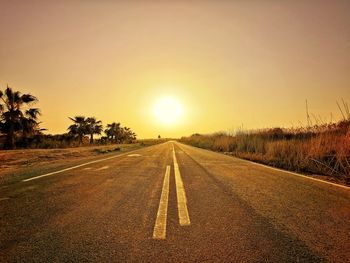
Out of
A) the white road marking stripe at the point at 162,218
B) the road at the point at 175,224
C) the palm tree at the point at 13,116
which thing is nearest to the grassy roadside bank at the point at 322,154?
the road at the point at 175,224

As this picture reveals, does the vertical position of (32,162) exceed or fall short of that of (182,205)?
it exceeds it

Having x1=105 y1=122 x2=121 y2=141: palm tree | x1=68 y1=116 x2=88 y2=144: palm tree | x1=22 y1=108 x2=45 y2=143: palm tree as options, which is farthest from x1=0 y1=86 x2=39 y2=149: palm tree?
x1=105 y1=122 x2=121 y2=141: palm tree

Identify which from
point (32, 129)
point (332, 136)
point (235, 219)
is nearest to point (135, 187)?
point (235, 219)

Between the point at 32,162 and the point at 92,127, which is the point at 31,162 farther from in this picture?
the point at 92,127

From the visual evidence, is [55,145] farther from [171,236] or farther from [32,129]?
[171,236]

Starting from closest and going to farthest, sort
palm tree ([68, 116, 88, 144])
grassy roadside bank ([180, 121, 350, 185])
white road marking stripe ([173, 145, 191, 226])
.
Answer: white road marking stripe ([173, 145, 191, 226]), grassy roadside bank ([180, 121, 350, 185]), palm tree ([68, 116, 88, 144])

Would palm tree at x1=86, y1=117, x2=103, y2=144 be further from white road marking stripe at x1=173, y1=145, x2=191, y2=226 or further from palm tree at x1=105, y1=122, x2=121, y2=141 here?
white road marking stripe at x1=173, y1=145, x2=191, y2=226

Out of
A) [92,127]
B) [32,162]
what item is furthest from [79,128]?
[32,162]

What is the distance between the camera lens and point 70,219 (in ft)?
11.0

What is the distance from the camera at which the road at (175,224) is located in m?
2.36

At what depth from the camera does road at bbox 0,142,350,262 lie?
236 centimetres

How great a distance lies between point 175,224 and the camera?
3172mm

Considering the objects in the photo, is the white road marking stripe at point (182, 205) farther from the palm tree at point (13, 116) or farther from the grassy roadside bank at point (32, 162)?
the palm tree at point (13, 116)

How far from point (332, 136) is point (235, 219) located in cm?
895
